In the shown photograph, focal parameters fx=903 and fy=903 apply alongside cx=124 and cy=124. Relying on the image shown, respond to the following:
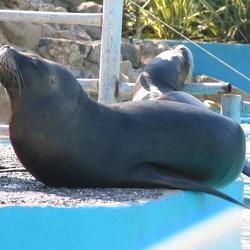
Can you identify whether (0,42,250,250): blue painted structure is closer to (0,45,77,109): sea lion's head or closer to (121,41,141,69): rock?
(0,45,77,109): sea lion's head

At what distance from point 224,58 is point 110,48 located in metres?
9.13

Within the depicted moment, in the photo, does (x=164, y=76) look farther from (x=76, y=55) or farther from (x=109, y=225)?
(x=76, y=55)

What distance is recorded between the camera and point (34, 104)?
13.4 ft

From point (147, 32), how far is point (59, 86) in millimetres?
13898

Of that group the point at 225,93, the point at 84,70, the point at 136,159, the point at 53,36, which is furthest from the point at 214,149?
the point at 53,36

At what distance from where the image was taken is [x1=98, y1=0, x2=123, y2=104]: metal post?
19.1 ft

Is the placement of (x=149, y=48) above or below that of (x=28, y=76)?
below

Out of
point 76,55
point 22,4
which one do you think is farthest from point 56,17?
point 22,4

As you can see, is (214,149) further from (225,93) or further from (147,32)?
(147,32)

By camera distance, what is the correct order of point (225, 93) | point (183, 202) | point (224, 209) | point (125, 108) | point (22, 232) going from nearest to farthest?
point (22, 232), point (183, 202), point (125, 108), point (224, 209), point (225, 93)

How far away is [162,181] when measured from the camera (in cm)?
409

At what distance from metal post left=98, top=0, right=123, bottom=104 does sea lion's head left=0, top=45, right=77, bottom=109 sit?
5.37ft

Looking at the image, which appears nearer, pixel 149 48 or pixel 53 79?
pixel 53 79

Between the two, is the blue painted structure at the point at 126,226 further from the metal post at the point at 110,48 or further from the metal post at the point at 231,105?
the metal post at the point at 110,48
